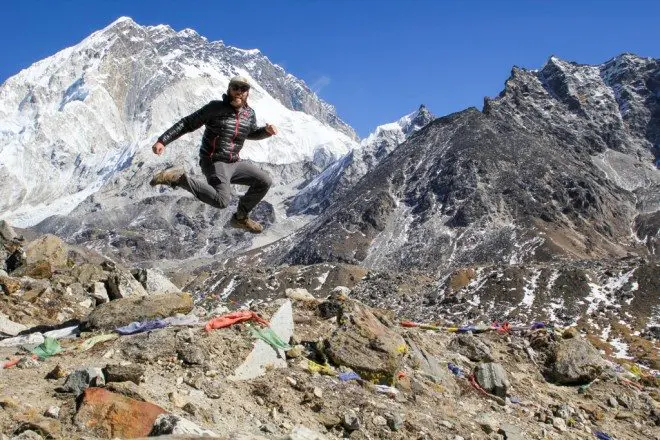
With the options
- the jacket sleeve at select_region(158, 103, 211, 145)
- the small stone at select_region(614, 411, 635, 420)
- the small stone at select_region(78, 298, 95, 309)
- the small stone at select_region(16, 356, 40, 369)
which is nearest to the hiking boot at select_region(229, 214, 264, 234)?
the jacket sleeve at select_region(158, 103, 211, 145)

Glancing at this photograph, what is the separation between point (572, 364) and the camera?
14.1 metres

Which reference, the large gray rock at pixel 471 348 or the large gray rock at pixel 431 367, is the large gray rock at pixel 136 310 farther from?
the large gray rock at pixel 471 348

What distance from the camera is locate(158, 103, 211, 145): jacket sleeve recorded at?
32.7 ft

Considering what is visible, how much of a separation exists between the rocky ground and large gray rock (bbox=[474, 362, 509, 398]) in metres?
0.02

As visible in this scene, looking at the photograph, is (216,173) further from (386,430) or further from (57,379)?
(386,430)

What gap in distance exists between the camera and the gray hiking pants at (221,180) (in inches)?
391

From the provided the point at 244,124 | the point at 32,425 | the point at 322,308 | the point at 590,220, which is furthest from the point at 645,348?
the point at 590,220

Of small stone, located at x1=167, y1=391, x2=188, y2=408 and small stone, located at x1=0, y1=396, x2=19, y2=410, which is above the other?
small stone, located at x1=167, y1=391, x2=188, y2=408

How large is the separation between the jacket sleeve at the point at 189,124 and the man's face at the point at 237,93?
17.0 inches

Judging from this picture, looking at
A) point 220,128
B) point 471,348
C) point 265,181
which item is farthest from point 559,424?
point 220,128

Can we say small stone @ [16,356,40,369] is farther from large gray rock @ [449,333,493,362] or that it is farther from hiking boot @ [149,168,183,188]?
large gray rock @ [449,333,493,362]

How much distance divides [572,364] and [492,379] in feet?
Answer: 11.5

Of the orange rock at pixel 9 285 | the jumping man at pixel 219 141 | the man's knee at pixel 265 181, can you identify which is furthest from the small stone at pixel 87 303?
the man's knee at pixel 265 181

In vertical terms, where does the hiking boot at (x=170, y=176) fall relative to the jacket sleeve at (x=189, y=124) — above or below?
below
